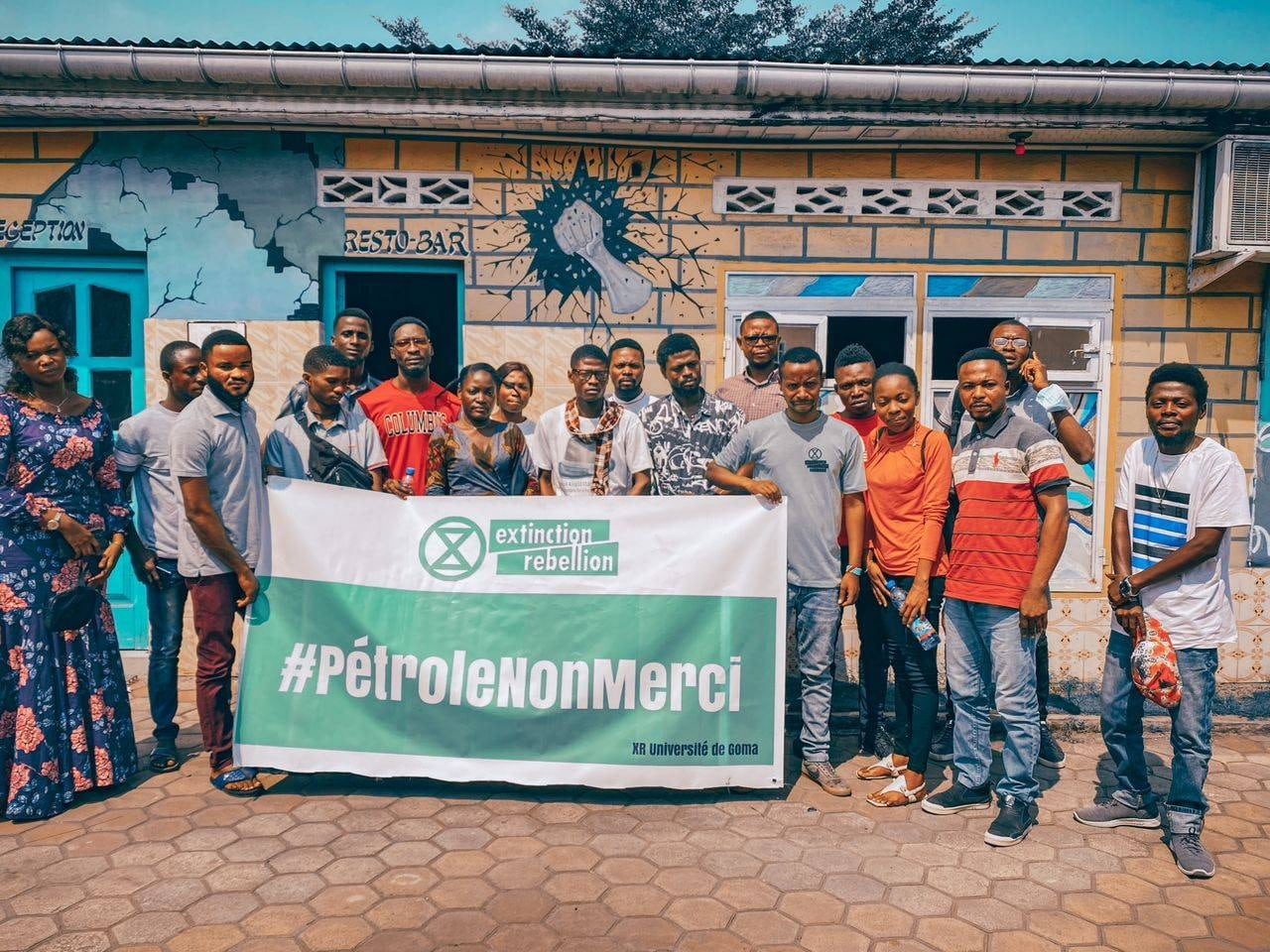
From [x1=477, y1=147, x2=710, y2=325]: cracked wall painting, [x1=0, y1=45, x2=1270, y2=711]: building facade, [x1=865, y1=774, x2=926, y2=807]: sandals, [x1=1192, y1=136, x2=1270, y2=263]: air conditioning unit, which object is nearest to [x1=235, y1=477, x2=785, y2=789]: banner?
[x1=865, y1=774, x2=926, y2=807]: sandals

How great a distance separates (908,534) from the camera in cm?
406

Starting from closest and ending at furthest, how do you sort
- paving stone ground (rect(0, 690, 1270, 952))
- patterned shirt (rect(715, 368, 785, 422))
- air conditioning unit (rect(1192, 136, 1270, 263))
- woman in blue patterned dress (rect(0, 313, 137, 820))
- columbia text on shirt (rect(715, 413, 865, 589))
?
paving stone ground (rect(0, 690, 1270, 952)) < woman in blue patterned dress (rect(0, 313, 137, 820)) < columbia text on shirt (rect(715, 413, 865, 589)) < patterned shirt (rect(715, 368, 785, 422)) < air conditioning unit (rect(1192, 136, 1270, 263))

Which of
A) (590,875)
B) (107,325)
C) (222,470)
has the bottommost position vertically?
(590,875)

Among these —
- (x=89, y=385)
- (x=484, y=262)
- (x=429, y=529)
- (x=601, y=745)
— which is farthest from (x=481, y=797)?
(x=89, y=385)

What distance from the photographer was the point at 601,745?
13.0 ft

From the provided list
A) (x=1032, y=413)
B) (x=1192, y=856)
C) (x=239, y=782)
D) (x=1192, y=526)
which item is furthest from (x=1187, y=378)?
(x=239, y=782)

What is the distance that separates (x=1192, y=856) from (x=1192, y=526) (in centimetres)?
131

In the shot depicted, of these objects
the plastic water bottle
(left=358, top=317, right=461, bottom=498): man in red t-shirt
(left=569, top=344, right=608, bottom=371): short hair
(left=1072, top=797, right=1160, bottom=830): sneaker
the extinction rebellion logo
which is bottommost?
(left=1072, top=797, right=1160, bottom=830): sneaker

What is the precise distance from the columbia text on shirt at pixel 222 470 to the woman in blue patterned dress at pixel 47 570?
1.29 feet

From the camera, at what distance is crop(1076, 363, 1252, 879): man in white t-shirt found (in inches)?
137

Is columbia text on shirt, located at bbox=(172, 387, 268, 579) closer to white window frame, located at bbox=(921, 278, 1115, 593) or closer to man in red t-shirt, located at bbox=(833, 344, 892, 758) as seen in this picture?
man in red t-shirt, located at bbox=(833, 344, 892, 758)

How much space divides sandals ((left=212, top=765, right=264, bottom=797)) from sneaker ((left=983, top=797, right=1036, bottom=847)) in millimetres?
3258

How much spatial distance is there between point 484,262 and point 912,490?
325 cm

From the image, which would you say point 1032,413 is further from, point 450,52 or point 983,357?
point 450,52
